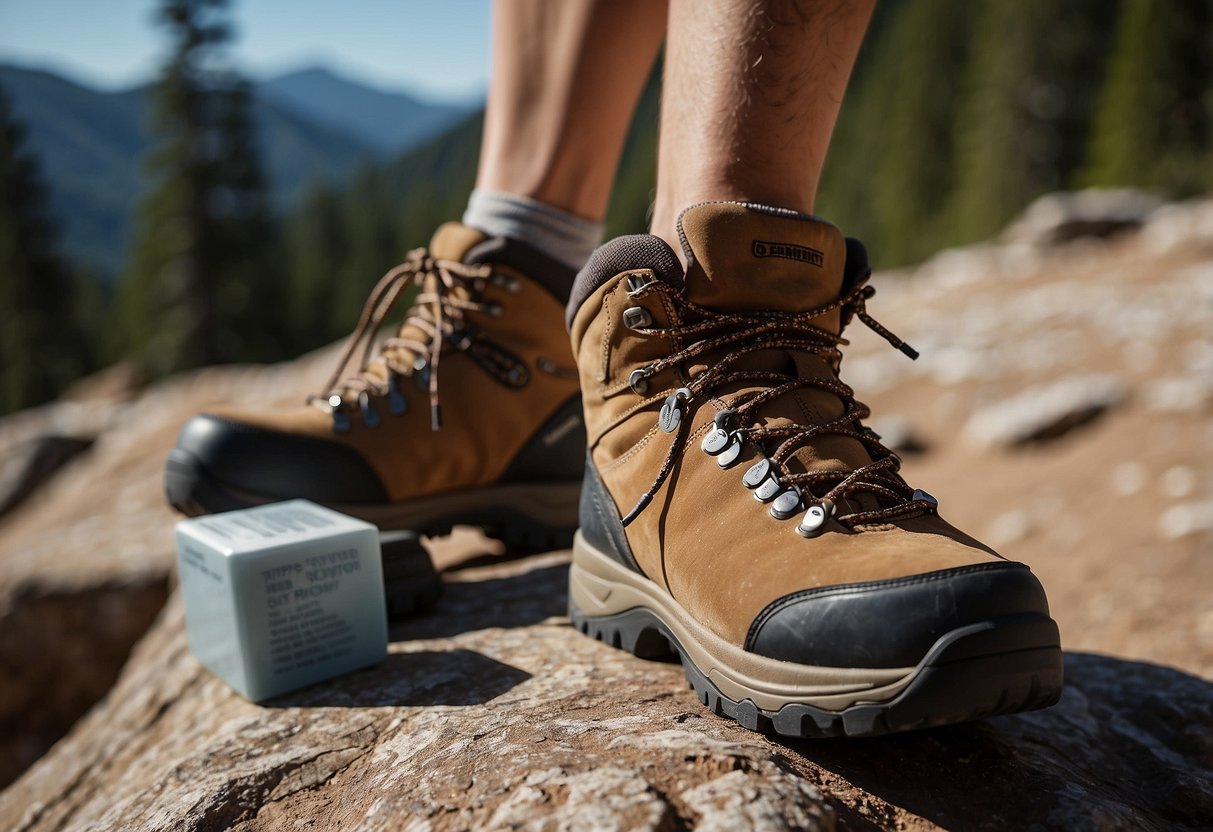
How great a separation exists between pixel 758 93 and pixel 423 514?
3.54 ft

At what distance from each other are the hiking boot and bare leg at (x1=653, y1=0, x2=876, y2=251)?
578 mm

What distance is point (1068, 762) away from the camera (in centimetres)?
126

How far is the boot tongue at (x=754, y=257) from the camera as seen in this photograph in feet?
4.38

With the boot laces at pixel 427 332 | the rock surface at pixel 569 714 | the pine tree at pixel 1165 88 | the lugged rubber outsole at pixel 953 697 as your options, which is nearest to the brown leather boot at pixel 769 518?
the lugged rubber outsole at pixel 953 697

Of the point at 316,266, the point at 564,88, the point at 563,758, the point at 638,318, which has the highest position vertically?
the point at 316,266

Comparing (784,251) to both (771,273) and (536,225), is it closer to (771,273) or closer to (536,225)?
(771,273)

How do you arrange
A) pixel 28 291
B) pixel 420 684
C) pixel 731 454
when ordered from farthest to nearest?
pixel 28 291
pixel 420 684
pixel 731 454

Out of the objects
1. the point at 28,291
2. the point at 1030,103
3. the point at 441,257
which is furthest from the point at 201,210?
the point at 1030,103

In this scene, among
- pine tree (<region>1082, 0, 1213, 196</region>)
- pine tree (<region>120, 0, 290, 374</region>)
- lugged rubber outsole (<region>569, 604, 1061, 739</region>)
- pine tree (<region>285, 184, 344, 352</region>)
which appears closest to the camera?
lugged rubber outsole (<region>569, 604, 1061, 739</region>)

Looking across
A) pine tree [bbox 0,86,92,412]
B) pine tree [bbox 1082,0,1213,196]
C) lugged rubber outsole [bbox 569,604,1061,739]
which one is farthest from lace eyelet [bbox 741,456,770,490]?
pine tree [bbox 0,86,92,412]

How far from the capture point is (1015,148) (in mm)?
29844

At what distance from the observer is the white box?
1436 mm

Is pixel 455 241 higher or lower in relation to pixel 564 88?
lower

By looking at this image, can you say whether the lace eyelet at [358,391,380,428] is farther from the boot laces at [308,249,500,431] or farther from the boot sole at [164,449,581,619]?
the boot sole at [164,449,581,619]
